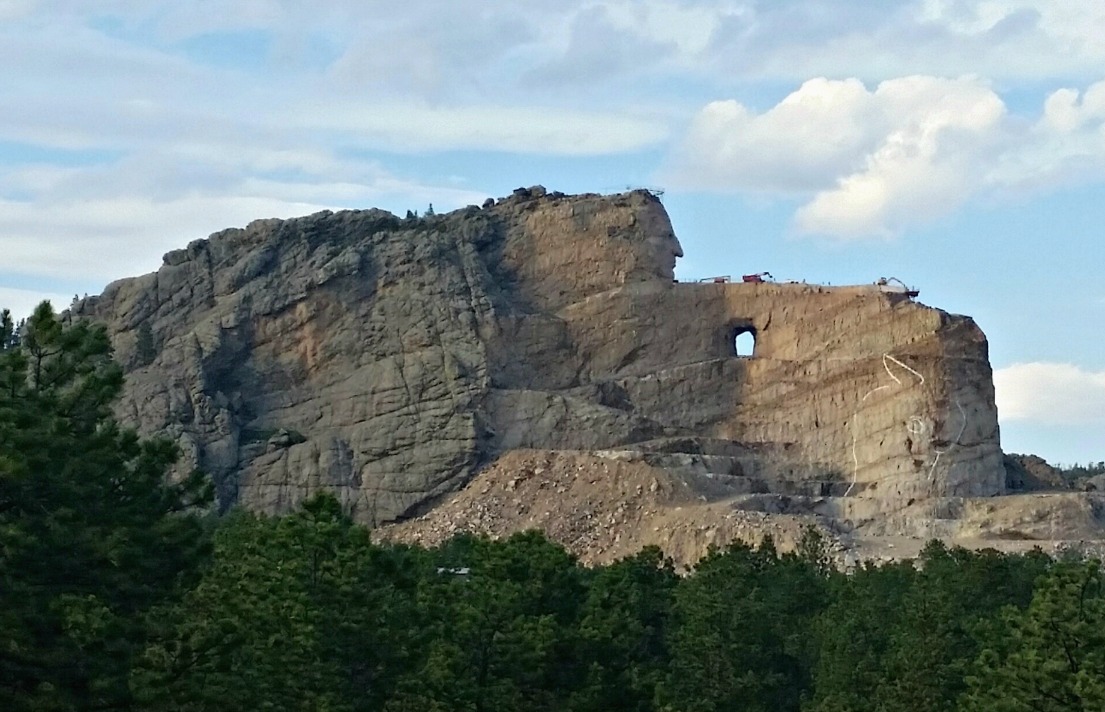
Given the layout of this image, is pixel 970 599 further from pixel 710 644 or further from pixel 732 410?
pixel 732 410

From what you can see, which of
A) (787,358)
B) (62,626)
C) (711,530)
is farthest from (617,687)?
(787,358)

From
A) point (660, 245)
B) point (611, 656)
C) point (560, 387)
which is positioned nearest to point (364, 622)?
point (611, 656)

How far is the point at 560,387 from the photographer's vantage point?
402 ft

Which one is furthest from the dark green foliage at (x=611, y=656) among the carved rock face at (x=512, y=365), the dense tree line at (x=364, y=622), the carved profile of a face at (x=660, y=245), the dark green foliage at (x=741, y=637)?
the carved profile of a face at (x=660, y=245)

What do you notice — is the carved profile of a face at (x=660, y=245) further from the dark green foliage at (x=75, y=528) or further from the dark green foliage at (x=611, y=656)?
the dark green foliage at (x=75, y=528)

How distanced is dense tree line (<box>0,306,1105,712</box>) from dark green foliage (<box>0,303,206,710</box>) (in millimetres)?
48

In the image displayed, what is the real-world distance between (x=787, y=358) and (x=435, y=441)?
2063 centimetres

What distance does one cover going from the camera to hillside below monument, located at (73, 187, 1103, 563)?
11350 centimetres

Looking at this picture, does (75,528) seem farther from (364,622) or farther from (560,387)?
(560,387)

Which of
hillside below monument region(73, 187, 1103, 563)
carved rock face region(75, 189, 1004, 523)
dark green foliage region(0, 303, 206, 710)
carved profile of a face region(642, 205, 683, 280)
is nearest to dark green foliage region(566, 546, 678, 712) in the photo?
dark green foliage region(0, 303, 206, 710)

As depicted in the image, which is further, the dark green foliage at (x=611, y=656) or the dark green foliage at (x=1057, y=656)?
the dark green foliage at (x=611, y=656)

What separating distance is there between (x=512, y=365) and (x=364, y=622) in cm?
7698

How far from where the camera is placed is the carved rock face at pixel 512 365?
116562 millimetres

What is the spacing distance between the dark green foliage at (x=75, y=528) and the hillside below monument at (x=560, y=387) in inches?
2796
